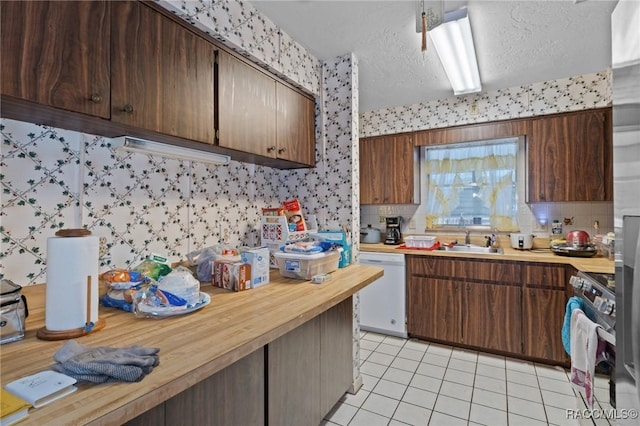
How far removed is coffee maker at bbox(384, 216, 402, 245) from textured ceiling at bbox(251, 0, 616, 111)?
4.94ft

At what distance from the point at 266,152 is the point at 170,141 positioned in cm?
56

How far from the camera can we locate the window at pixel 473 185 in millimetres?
3205

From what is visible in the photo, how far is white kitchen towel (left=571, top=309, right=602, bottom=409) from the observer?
4.32ft

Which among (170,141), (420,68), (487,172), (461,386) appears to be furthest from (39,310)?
(487,172)

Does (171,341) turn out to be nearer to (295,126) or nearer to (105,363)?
(105,363)

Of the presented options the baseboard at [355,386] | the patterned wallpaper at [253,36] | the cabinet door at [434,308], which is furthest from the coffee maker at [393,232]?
the patterned wallpaper at [253,36]

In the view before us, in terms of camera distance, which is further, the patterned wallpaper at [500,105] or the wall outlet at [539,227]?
the wall outlet at [539,227]

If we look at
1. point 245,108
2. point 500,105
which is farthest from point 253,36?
point 500,105

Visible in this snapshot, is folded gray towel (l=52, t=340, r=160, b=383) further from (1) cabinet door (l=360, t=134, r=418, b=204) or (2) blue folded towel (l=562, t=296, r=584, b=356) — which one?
(1) cabinet door (l=360, t=134, r=418, b=204)

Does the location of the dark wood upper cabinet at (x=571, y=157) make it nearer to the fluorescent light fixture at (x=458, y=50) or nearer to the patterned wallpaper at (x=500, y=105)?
the patterned wallpaper at (x=500, y=105)

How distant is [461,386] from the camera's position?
218 cm

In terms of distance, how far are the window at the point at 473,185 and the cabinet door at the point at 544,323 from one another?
89 cm

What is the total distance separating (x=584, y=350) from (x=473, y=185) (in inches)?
88.5

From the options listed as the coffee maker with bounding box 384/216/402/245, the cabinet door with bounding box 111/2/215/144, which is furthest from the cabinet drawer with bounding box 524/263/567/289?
the cabinet door with bounding box 111/2/215/144
